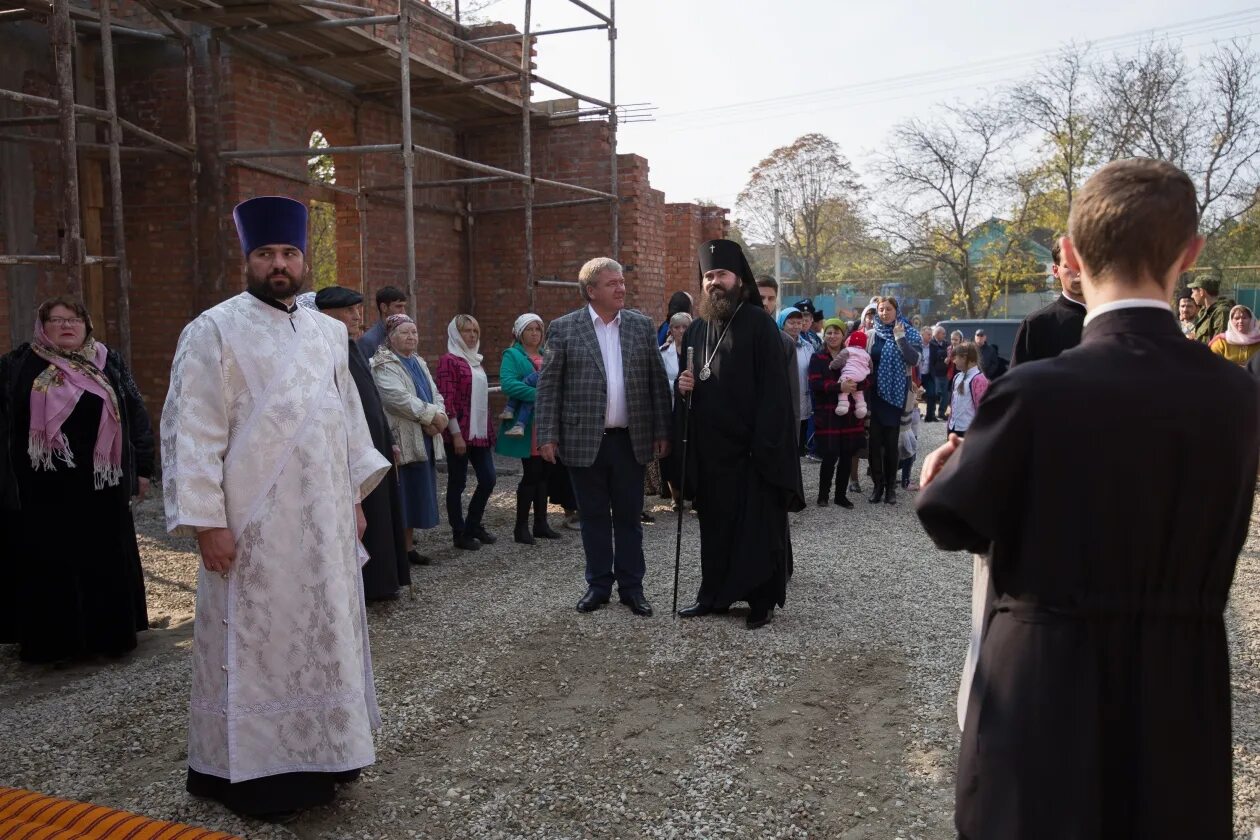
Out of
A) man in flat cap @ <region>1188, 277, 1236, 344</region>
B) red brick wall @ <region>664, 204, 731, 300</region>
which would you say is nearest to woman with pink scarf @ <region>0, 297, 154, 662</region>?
man in flat cap @ <region>1188, 277, 1236, 344</region>

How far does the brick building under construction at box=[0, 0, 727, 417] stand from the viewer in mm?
8281

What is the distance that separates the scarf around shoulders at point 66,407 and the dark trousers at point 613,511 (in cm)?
228

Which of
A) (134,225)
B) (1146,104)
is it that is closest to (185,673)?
(134,225)

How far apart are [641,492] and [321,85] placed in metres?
7.09

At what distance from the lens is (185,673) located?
4.68 metres

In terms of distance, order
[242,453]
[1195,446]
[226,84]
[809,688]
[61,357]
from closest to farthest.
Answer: [1195,446] → [242,453] → [809,688] → [61,357] → [226,84]

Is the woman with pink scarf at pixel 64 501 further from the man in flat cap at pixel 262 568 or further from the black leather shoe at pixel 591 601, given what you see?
the black leather shoe at pixel 591 601

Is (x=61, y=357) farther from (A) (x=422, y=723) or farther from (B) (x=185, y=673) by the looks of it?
(A) (x=422, y=723)

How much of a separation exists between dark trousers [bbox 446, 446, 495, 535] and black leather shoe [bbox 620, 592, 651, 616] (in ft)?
6.64

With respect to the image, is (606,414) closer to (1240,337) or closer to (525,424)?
(525,424)

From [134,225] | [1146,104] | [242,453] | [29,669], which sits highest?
[1146,104]

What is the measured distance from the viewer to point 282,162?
32.5 feet

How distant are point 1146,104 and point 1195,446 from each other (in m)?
28.7

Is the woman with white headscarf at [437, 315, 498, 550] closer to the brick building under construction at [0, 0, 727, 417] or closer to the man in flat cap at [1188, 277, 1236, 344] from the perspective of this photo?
the brick building under construction at [0, 0, 727, 417]
